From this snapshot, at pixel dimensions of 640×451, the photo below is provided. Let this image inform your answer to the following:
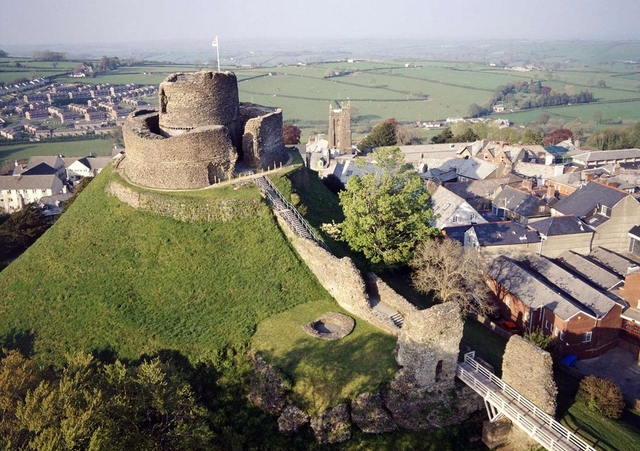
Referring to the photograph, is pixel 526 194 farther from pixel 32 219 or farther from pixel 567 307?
pixel 32 219

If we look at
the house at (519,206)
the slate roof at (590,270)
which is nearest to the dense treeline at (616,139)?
the house at (519,206)

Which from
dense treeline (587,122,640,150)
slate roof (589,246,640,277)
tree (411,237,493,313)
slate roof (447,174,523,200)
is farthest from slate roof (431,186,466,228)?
dense treeline (587,122,640,150)

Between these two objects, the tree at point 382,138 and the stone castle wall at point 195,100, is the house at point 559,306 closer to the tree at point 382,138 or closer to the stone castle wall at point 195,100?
the stone castle wall at point 195,100

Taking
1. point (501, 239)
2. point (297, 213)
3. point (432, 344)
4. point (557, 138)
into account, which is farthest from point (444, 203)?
point (557, 138)

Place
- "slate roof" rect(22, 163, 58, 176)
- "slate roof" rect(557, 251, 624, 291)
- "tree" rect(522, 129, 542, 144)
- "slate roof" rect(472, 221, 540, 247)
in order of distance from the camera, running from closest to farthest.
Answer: "slate roof" rect(557, 251, 624, 291) < "slate roof" rect(472, 221, 540, 247) < "slate roof" rect(22, 163, 58, 176) < "tree" rect(522, 129, 542, 144)

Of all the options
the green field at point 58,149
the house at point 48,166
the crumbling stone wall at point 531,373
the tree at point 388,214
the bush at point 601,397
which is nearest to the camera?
the crumbling stone wall at point 531,373

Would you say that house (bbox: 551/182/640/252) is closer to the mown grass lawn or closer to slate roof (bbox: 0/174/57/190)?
the mown grass lawn

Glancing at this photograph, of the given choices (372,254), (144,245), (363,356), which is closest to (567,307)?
(372,254)
